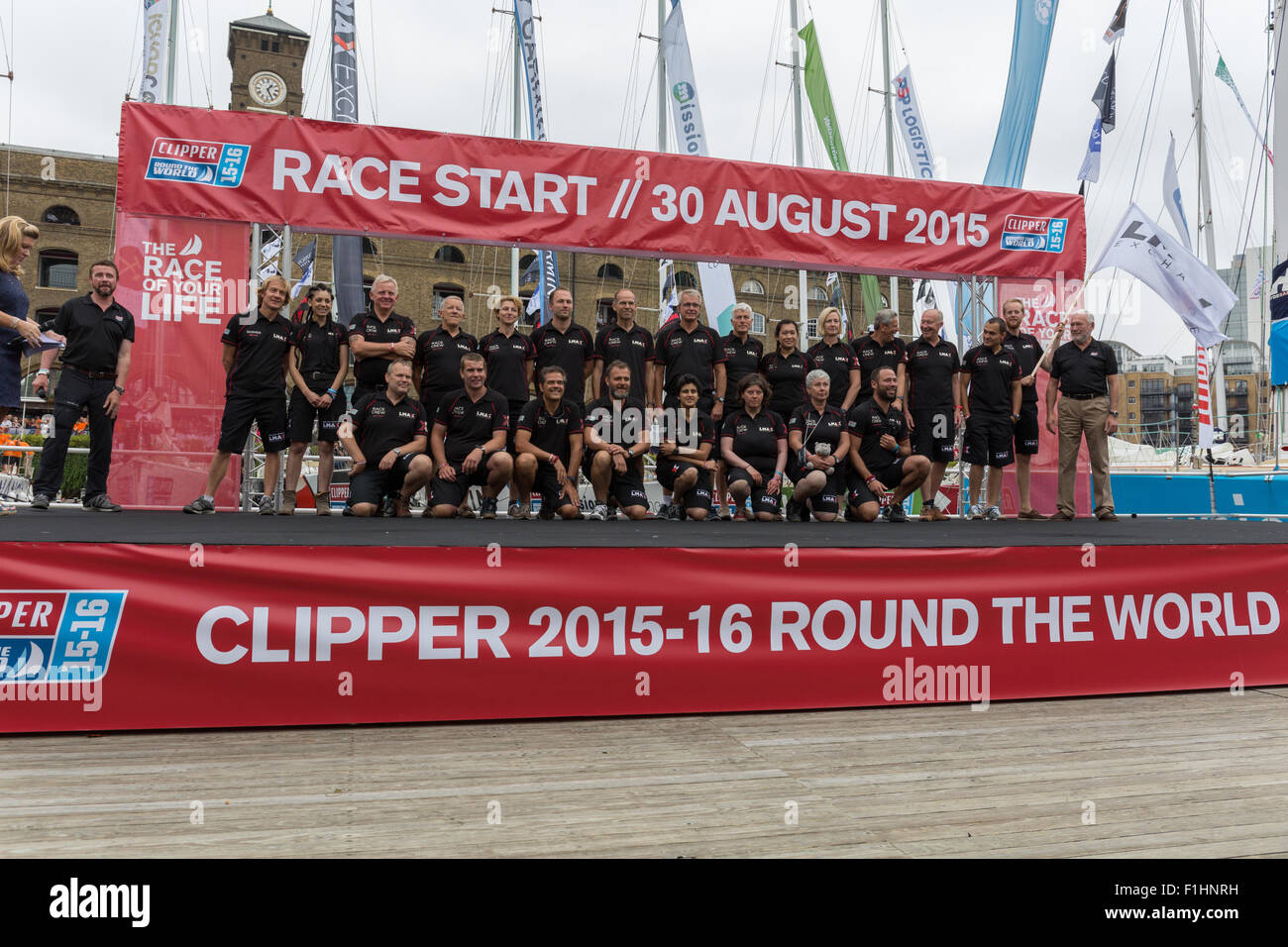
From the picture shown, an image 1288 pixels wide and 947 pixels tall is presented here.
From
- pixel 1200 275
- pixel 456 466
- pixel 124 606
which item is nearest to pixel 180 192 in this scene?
pixel 456 466

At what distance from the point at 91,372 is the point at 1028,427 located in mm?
6872


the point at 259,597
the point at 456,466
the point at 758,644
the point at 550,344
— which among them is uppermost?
the point at 550,344

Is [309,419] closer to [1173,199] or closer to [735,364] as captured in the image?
[735,364]

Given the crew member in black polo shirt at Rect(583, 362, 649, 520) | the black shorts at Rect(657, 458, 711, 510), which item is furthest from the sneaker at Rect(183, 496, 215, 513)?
the black shorts at Rect(657, 458, 711, 510)

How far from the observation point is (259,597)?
11.7 feet

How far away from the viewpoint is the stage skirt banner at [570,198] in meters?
6.52

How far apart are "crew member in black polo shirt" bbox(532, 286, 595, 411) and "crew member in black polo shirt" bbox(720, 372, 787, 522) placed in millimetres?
1150

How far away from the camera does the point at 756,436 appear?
6.78 metres

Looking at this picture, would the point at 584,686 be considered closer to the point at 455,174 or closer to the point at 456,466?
the point at 456,466

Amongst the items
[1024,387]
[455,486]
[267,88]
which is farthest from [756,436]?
[267,88]

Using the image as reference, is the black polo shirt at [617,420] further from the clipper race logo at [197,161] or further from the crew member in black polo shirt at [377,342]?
the clipper race logo at [197,161]

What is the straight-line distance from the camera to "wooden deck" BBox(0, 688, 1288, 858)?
7.89 ft

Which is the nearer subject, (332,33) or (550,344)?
(550,344)
